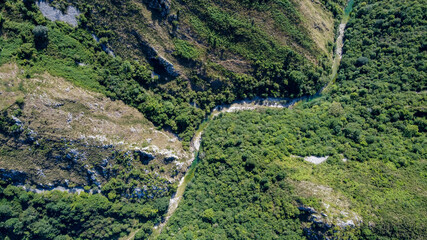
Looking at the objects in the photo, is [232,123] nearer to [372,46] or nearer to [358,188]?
[358,188]

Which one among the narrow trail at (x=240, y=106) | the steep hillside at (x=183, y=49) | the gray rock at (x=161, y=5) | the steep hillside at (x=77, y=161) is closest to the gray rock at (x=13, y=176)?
the steep hillside at (x=77, y=161)

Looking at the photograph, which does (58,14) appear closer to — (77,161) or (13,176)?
(77,161)

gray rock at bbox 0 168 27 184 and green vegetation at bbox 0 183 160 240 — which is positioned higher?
gray rock at bbox 0 168 27 184

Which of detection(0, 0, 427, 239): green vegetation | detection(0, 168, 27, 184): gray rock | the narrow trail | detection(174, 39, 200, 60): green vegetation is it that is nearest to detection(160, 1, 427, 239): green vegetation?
detection(0, 0, 427, 239): green vegetation

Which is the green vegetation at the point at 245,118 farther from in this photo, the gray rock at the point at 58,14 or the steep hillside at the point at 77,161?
the gray rock at the point at 58,14

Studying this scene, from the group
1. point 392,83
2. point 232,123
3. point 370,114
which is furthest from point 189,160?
point 392,83

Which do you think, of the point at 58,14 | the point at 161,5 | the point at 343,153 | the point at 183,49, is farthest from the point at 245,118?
the point at 58,14

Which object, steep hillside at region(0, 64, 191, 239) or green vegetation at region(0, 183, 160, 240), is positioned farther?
green vegetation at region(0, 183, 160, 240)

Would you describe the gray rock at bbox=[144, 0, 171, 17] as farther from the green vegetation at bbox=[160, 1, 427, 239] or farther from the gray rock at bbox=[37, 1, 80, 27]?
the green vegetation at bbox=[160, 1, 427, 239]
